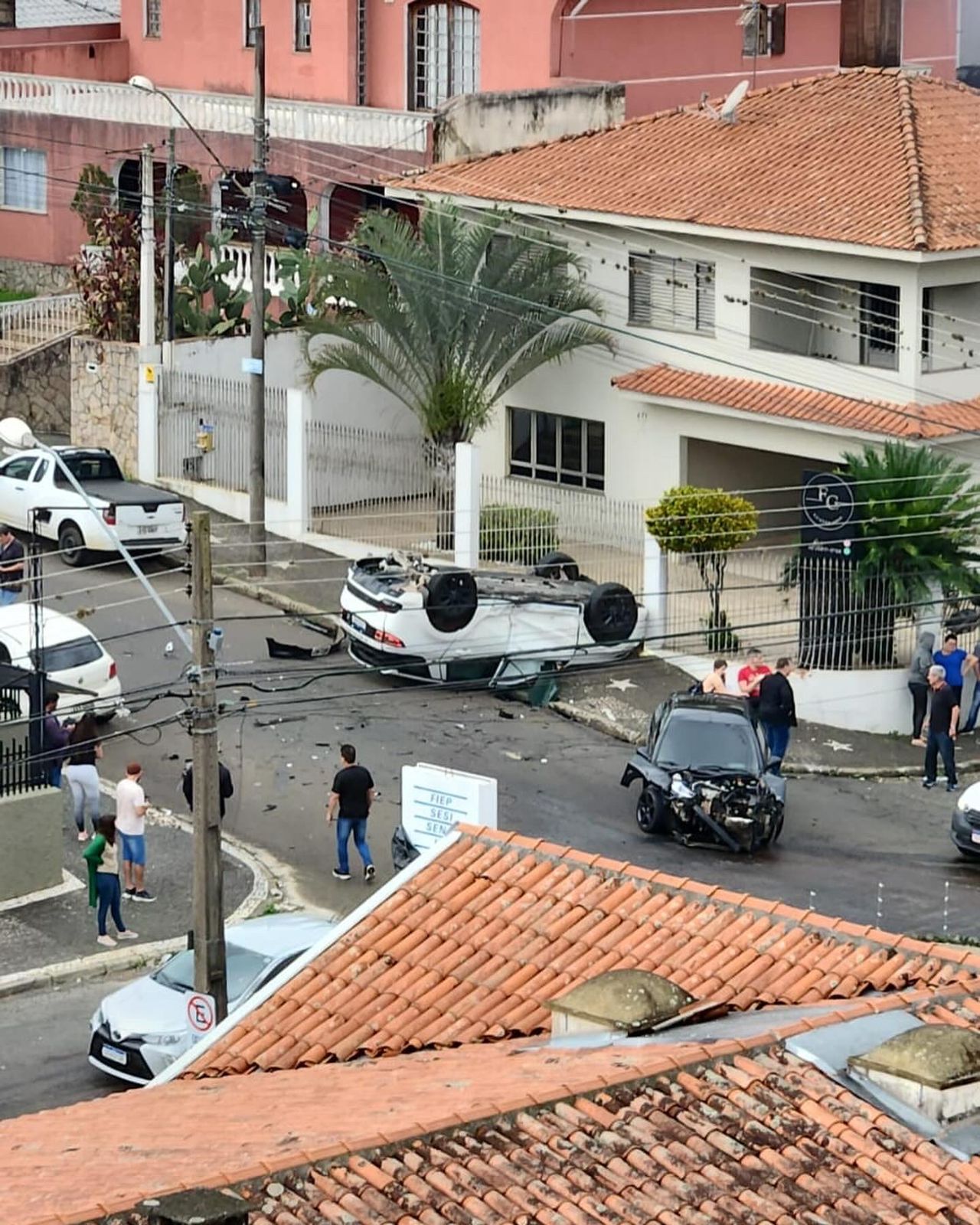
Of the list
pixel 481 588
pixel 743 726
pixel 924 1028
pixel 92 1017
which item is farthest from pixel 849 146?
A: pixel 924 1028

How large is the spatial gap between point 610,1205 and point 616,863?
554 centimetres

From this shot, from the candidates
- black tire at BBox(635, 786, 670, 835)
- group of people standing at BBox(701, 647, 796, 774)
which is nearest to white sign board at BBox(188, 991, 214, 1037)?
black tire at BBox(635, 786, 670, 835)

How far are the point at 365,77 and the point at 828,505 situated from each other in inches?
676

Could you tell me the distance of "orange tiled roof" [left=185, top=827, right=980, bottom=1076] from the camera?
14.9 metres

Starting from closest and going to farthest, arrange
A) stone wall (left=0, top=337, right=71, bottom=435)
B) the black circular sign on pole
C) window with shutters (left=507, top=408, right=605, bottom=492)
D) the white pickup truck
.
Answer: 1. the black circular sign on pole
2. the white pickup truck
3. window with shutters (left=507, top=408, right=605, bottom=492)
4. stone wall (left=0, top=337, right=71, bottom=435)

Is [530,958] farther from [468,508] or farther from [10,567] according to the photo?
[468,508]

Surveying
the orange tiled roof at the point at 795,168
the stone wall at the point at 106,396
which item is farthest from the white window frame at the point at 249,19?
the stone wall at the point at 106,396

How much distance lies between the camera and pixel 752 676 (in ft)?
88.2

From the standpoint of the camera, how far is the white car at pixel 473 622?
90.2 ft

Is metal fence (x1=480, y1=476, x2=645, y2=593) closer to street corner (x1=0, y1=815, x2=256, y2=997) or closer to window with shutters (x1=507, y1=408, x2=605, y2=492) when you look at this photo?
window with shutters (x1=507, y1=408, x2=605, y2=492)

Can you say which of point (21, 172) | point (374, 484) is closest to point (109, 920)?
point (374, 484)

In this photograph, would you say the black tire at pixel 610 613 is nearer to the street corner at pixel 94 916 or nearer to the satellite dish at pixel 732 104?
the street corner at pixel 94 916

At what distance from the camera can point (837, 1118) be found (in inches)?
469

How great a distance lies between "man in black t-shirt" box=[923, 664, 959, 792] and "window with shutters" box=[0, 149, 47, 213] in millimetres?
23124
